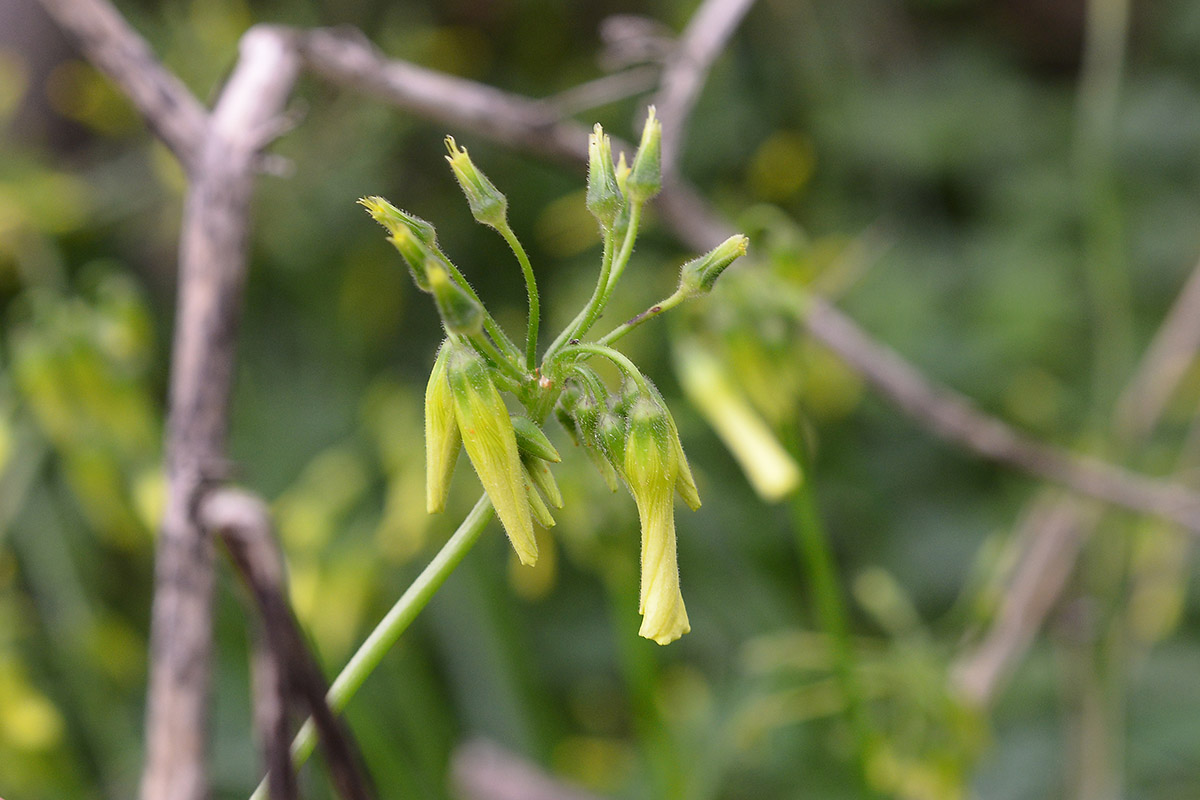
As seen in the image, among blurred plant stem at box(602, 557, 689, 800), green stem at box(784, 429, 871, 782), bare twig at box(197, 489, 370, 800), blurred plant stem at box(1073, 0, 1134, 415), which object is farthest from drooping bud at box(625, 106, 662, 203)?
blurred plant stem at box(1073, 0, 1134, 415)

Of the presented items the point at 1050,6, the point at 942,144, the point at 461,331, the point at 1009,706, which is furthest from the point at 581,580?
the point at 1050,6

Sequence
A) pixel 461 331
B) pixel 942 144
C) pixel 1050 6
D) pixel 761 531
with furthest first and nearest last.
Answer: pixel 1050 6
pixel 942 144
pixel 761 531
pixel 461 331

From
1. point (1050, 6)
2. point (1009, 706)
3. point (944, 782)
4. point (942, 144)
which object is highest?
point (1050, 6)

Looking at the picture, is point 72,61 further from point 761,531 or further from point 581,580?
point 761,531

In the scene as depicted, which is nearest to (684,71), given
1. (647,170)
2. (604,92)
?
(604,92)

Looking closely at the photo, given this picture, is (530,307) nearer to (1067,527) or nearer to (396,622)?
(396,622)

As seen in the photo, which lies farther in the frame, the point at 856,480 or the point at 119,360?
the point at 856,480

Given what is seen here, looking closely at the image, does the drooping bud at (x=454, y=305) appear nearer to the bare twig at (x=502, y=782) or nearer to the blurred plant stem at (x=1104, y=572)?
the bare twig at (x=502, y=782)
